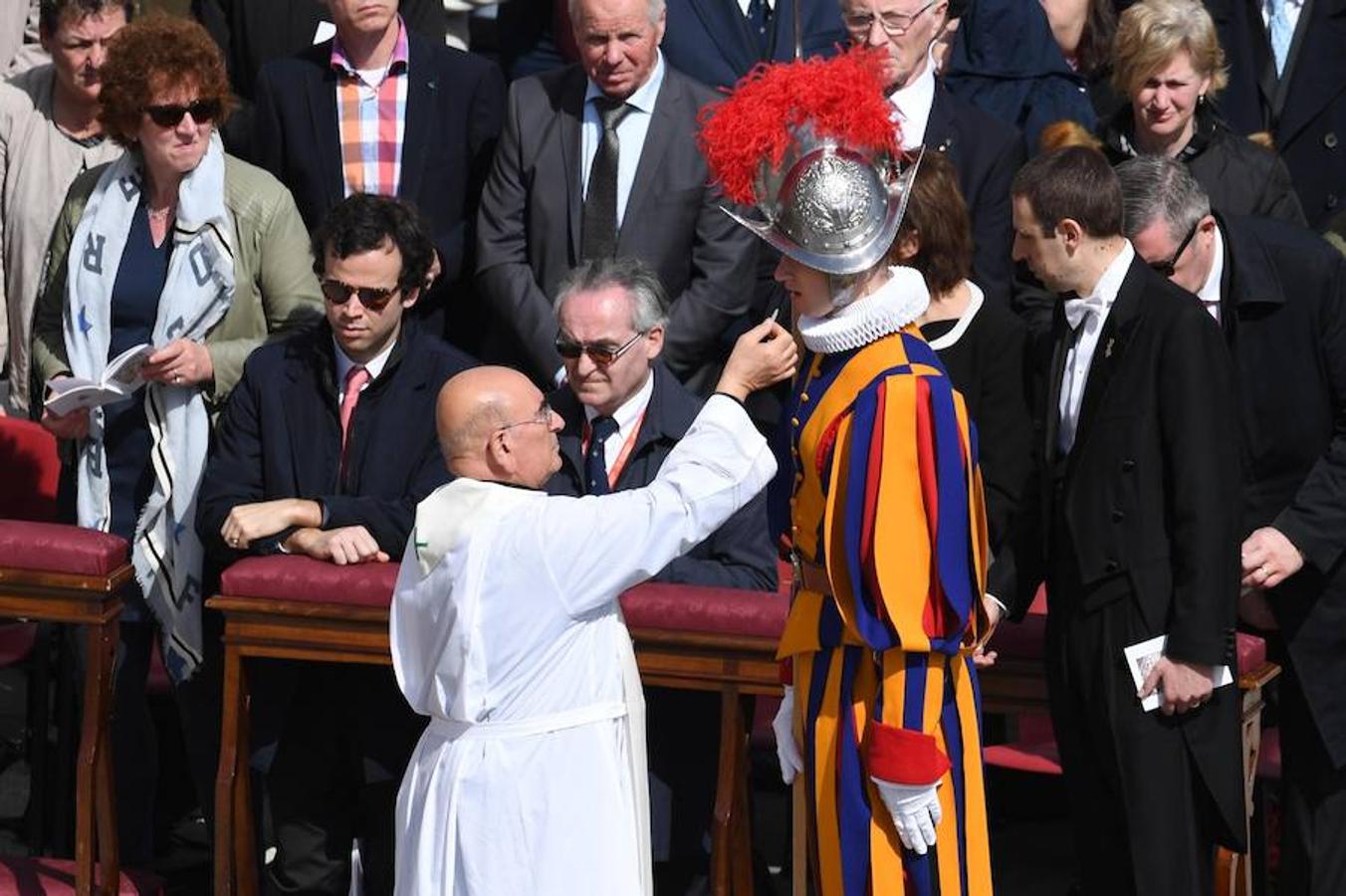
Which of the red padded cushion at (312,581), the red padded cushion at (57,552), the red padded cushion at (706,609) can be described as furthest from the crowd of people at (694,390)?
the red padded cushion at (57,552)

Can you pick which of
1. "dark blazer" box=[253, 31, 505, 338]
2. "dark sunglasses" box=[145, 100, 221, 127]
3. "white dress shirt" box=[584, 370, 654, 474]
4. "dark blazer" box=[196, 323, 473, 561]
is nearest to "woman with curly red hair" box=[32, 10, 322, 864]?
"dark sunglasses" box=[145, 100, 221, 127]

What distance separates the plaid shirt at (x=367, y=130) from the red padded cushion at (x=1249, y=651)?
315 cm

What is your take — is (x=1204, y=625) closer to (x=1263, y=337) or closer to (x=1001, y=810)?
(x=1263, y=337)

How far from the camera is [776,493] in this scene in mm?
5352

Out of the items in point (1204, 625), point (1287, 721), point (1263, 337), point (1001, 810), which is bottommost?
point (1001, 810)

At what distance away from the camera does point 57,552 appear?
19.2 ft

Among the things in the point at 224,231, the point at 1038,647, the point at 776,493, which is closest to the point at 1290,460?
the point at 1038,647

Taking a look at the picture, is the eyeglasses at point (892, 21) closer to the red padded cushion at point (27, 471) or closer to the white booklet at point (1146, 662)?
the white booklet at point (1146, 662)

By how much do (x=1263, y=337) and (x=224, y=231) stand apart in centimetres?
285

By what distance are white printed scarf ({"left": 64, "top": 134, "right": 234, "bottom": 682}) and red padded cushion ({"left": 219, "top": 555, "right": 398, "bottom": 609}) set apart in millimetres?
701

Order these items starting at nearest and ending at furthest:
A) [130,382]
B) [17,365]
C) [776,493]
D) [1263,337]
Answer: [776,493] < [1263,337] < [130,382] < [17,365]

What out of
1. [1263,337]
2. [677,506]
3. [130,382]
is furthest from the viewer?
[130,382]

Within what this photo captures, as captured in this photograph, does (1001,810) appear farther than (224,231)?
Yes

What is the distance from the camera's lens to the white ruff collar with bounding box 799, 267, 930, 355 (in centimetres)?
490
